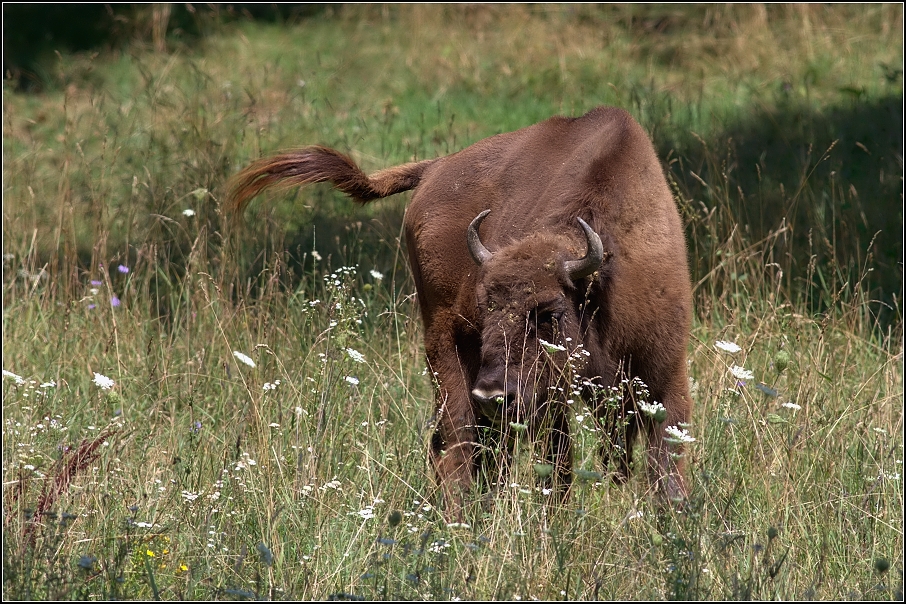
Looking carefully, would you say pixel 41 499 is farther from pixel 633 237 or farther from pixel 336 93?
pixel 336 93

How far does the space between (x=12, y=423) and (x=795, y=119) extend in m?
6.54

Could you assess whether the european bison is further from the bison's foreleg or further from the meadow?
the meadow

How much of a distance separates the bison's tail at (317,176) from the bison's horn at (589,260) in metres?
1.40

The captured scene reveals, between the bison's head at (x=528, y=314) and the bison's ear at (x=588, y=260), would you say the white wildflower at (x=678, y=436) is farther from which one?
the bison's ear at (x=588, y=260)

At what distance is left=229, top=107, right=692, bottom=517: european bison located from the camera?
4.00 metres

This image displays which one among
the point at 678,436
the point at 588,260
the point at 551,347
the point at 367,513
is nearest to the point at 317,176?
the point at 588,260

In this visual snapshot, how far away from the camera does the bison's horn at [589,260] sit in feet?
13.1

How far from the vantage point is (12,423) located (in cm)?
442

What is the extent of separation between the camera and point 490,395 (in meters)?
3.83

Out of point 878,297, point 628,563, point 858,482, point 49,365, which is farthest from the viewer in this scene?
point 878,297

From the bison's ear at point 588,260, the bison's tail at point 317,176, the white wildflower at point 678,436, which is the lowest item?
the white wildflower at point 678,436

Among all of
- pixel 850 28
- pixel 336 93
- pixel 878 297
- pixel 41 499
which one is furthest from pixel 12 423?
pixel 850 28

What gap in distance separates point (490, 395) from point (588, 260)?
2.32 feet

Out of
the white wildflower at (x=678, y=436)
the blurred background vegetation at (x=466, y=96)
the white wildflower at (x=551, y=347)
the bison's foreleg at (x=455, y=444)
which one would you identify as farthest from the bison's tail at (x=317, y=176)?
the white wildflower at (x=678, y=436)
